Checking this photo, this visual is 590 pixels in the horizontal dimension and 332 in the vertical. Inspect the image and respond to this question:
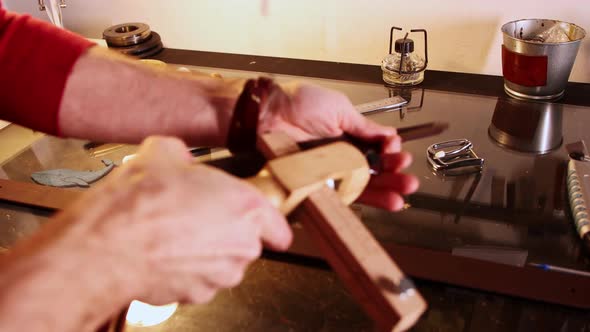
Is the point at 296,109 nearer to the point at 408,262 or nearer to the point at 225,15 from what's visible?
the point at 408,262

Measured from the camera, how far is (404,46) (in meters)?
1.08

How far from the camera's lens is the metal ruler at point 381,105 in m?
1.07

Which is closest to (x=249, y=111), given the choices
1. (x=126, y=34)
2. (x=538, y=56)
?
(x=538, y=56)

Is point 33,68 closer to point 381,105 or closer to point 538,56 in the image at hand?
point 381,105

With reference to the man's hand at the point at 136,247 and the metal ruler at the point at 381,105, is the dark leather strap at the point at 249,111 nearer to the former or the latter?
the man's hand at the point at 136,247

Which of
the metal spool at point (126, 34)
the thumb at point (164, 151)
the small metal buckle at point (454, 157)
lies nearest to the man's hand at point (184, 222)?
the thumb at point (164, 151)

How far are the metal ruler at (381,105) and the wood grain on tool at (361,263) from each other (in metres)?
0.55

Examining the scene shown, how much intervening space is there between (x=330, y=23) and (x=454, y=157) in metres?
0.51

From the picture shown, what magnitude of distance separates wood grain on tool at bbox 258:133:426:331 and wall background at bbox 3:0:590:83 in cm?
75

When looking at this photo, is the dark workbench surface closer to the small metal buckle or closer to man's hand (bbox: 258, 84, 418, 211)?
the small metal buckle

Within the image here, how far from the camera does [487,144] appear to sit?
97 cm

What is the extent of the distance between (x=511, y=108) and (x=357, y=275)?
2.46ft

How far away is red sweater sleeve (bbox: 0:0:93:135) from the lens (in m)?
0.64

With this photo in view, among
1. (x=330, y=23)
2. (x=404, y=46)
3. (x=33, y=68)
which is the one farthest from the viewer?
(x=330, y=23)
